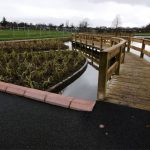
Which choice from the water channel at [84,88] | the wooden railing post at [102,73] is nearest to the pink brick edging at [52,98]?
the wooden railing post at [102,73]

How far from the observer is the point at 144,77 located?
6.76m

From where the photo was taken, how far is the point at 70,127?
354 centimetres

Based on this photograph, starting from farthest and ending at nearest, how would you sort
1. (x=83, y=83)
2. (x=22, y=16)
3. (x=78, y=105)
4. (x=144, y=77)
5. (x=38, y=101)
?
(x=22, y=16), (x=83, y=83), (x=144, y=77), (x=38, y=101), (x=78, y=105)

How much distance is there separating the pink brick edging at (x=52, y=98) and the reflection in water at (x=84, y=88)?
1831 mm

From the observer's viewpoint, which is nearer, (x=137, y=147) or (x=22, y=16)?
(x=137, y=147)

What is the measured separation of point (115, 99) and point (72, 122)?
137cm

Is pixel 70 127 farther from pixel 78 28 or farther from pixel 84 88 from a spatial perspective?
pixel 78 28

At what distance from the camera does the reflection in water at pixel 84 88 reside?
6.61 m

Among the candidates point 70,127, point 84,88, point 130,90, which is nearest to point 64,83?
point 84,88

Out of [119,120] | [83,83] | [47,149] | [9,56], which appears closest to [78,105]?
[119,120]

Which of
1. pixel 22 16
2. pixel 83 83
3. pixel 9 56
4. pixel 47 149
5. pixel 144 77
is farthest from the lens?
pixel 22 16

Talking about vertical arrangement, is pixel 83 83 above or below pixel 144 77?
below

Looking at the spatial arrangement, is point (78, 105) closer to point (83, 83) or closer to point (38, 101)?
point (38, 101)

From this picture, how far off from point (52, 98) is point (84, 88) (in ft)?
10.2
